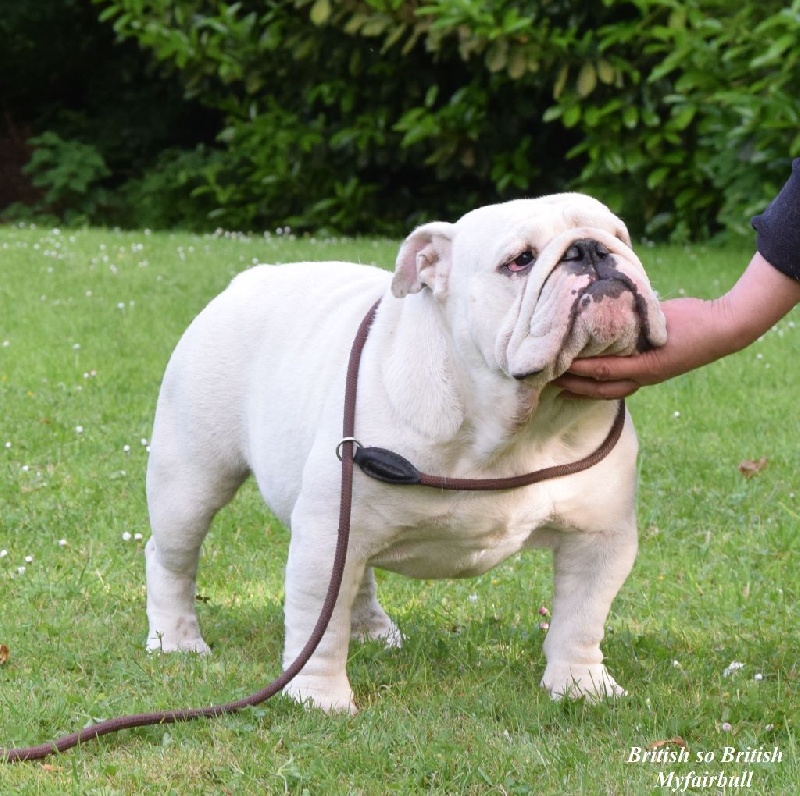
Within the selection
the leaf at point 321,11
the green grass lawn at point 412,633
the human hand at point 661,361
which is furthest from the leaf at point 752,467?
the leaf at point 321,11

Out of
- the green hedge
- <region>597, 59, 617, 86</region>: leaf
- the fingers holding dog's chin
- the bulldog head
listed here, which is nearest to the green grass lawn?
the fingers holding dog's chin

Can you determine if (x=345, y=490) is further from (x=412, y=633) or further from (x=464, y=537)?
(x=412, y=633)

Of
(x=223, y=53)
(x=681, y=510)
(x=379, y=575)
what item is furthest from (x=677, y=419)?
(x=223, y=53)

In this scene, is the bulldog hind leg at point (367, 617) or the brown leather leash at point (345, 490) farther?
the bulldog hind leg at point (367, 617)

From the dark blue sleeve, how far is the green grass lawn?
1191 mm

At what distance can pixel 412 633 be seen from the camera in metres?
4.33

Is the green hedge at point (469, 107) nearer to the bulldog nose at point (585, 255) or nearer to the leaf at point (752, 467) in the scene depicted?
the leaf at point (752, 467)

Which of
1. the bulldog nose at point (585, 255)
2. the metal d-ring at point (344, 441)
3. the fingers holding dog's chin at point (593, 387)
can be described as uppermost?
the bulldog nose at point (585, 255)

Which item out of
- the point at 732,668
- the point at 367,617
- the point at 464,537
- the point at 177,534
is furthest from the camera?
the point at 367,617

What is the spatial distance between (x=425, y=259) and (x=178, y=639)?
1.63 m

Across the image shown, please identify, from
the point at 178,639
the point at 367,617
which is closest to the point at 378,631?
the point at 367,617

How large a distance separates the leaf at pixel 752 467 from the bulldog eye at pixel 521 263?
2.99m

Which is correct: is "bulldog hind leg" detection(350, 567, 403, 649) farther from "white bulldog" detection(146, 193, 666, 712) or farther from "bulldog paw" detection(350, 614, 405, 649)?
"white bulldog" detection(146, 193, 666, 712)

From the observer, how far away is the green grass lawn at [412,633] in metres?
3.17
